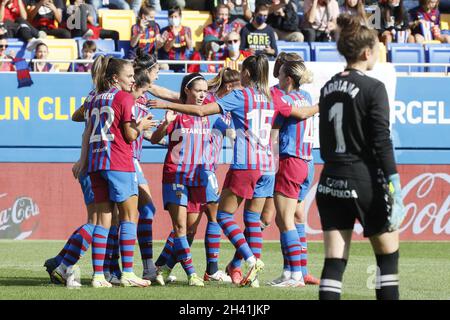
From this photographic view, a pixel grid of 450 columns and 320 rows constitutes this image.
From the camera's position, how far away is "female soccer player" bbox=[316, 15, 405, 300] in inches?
263

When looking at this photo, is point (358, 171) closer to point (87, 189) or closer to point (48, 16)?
point (87, 189)

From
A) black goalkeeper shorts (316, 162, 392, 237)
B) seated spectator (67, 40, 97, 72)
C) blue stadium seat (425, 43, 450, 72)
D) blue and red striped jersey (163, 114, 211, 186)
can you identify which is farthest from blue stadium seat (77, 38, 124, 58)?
black goalkeeper shorts (316, 162, 392, 237)

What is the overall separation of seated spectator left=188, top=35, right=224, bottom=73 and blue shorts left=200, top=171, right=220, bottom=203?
7871 mm

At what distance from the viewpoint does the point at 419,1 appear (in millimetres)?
21078

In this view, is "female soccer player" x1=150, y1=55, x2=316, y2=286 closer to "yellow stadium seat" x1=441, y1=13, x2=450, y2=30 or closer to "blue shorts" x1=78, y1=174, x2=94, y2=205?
"blue shorts" x1=78, y1=174, x2=94, y2=205

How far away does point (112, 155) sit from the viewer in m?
9.19

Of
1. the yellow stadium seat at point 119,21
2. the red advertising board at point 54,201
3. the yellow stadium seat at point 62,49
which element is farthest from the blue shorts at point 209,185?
the yellow stadium seat at point 119,21

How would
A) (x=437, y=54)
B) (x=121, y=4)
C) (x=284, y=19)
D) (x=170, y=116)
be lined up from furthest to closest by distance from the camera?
1. (x=121, y=4)
2. (x=284, y=19)
3. (x=437, y=54)
4. (x=170, y=116)

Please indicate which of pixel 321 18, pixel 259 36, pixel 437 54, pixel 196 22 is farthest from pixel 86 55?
pixel 437 54

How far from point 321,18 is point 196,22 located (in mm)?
2347

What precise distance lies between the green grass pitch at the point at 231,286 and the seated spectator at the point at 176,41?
365 cm
